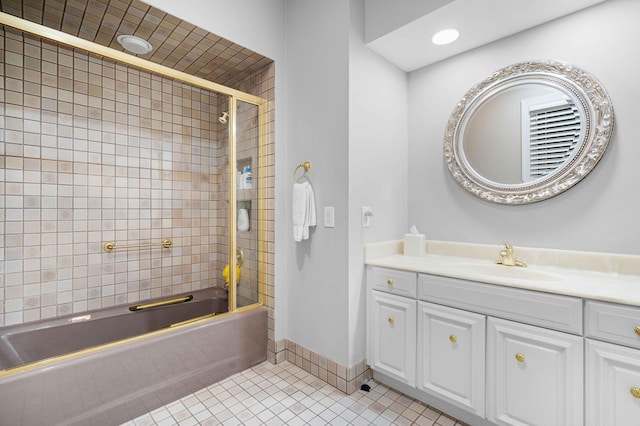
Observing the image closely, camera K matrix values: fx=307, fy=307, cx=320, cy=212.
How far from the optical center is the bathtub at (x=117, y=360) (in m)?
1.40

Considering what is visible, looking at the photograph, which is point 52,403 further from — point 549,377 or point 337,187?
point 549,377

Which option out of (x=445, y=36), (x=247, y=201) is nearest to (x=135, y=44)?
(x=247, y=201)

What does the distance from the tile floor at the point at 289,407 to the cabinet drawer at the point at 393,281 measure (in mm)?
633

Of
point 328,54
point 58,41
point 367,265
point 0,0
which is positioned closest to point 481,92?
point 328,54

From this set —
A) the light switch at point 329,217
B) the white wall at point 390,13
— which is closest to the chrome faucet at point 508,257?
the light switch at point 329,217

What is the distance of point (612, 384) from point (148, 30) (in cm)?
289

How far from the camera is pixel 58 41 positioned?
1.49m

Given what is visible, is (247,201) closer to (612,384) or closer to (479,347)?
(479,347)

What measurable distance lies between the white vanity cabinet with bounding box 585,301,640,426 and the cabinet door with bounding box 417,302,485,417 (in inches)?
15.5

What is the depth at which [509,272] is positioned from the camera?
1768 millimetres

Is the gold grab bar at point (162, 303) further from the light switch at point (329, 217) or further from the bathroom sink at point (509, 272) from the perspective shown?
the bathroom sink at point (509, 272)

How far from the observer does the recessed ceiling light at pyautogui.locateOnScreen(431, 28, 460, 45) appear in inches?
73.7

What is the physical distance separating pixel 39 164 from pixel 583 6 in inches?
134

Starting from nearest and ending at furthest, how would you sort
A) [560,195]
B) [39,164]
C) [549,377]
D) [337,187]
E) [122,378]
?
[549,377] < [122,378] < [560,195] < [337,187] < [39,164]
